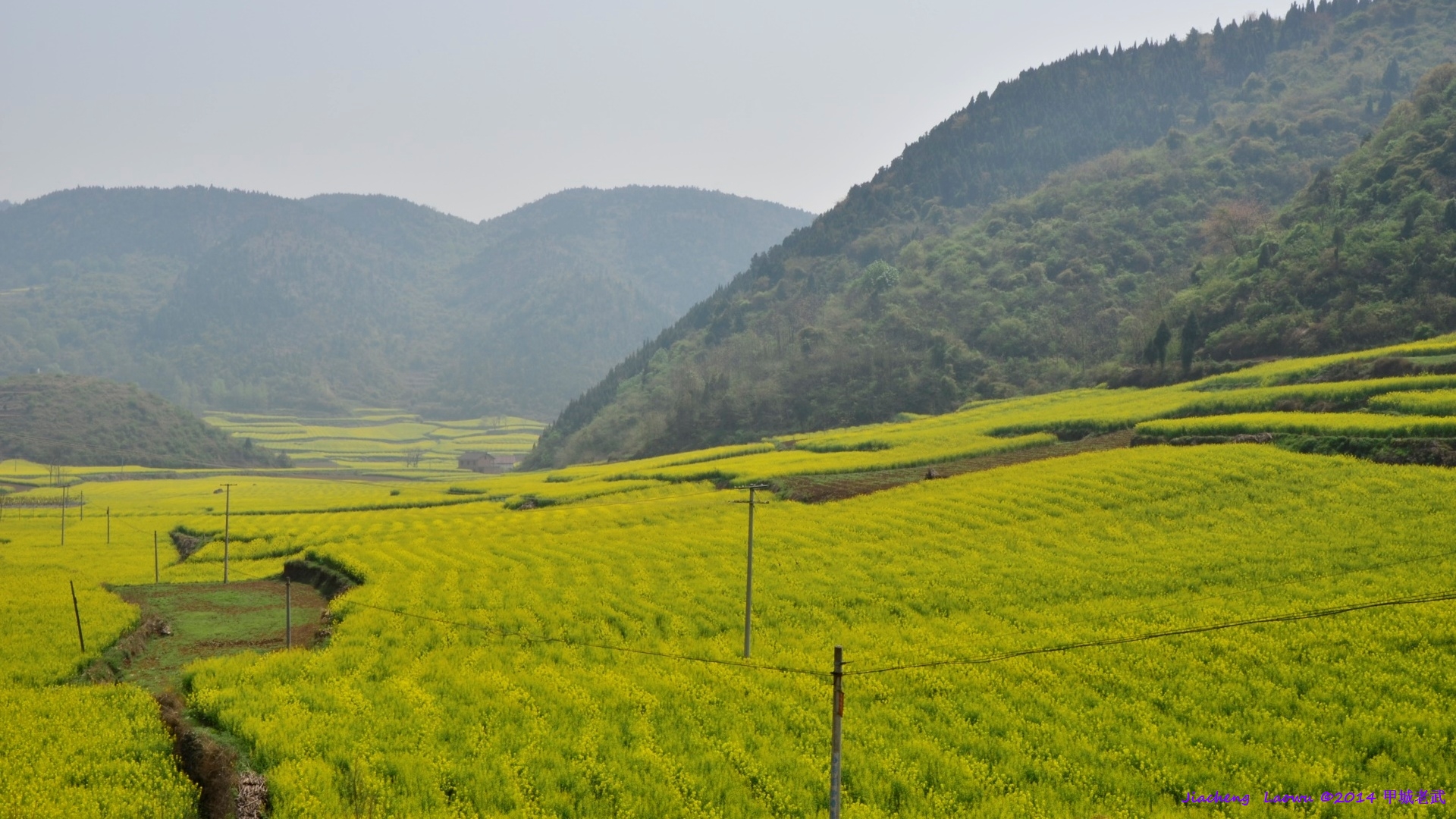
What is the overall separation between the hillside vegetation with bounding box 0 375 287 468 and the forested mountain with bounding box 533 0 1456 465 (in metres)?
60.3

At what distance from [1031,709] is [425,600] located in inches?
767

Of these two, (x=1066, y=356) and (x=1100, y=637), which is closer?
(x=1100, y=637)

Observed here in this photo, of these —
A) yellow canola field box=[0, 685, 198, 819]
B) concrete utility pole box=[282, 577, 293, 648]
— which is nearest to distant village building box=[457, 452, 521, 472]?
concrete utility pole box=[282, 577, 293, 648]

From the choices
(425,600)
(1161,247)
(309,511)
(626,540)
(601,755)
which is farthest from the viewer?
(1161,247)

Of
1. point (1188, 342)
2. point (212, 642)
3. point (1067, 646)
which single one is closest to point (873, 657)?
point (1067, 646)

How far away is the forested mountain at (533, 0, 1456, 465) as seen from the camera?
116125 mm

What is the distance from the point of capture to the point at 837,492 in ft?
156

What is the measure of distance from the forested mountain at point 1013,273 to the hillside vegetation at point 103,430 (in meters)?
60.3

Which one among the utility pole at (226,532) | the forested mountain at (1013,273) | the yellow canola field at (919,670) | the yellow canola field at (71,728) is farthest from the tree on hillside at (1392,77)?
the yellow canola field at (71,728)

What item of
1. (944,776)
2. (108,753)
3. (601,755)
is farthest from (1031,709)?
(108,753)

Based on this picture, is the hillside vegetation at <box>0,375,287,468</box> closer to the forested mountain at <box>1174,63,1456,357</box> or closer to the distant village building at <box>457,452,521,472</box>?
the distant village building at <box>457,452,521,472</box>

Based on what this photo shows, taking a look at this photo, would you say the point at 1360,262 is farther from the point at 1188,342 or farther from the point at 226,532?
the point at 226,532

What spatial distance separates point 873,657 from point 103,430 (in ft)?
572

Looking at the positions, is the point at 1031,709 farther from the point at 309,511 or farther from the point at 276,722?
the point at 309,511
